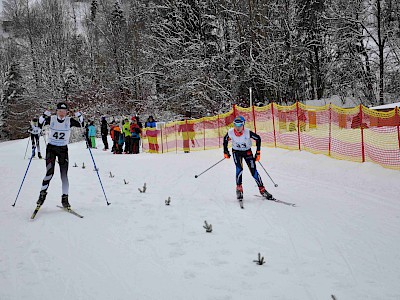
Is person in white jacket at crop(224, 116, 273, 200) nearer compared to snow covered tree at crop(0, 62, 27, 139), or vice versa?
person in white jacket at crop(224, 116, 273, 200)

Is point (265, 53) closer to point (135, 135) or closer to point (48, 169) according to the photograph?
point (135, 135)

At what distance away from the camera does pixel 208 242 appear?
4922 mm

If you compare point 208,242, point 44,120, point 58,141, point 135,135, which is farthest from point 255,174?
point 135,135

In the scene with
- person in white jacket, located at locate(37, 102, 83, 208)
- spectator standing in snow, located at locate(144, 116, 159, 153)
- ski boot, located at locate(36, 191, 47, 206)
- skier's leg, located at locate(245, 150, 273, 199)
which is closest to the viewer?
ski boot, located at locate(36, 191, 47, 206)

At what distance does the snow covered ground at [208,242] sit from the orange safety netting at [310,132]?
1.39 meters

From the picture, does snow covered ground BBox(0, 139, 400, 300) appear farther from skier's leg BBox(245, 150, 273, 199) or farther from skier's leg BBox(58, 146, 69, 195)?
skier's leg BBox(58, 146, 69, 195)

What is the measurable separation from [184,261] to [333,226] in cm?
259

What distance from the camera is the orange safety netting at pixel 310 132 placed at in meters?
10.1

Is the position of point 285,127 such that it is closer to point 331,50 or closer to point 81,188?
point 81,188

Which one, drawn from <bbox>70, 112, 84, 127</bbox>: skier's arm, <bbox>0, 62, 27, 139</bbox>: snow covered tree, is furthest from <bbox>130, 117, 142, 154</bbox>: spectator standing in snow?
<bbox>0, 62, 27, 139</bbox>: snow covered tree

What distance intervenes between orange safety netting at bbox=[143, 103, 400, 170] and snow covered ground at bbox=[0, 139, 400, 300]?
4.55 ft

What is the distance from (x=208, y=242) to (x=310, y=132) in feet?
29.4

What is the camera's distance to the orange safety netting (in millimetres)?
10078

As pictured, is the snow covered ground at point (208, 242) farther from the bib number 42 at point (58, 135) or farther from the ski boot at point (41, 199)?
the bib number 42 at point (58, 135)
